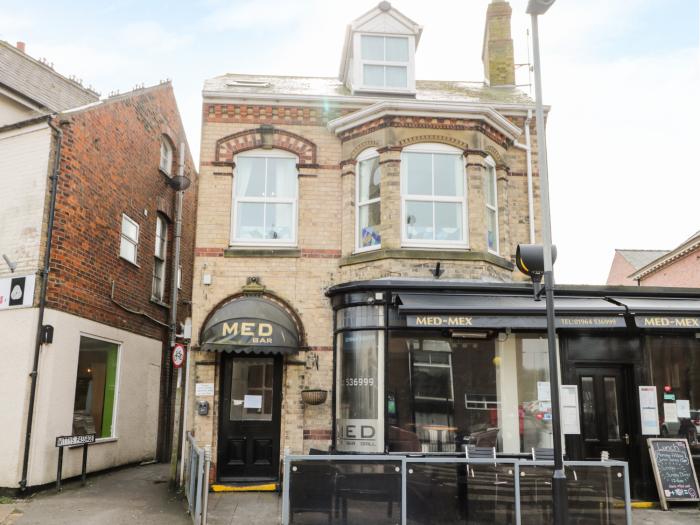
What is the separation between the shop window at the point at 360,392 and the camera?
10539 millimetres

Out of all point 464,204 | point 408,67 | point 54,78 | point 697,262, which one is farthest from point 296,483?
point 697,262

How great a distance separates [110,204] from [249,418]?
5720mm

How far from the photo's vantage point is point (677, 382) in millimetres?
11156

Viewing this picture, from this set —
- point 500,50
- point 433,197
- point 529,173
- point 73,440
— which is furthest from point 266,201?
point 500,50

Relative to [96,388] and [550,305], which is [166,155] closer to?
[96,388]

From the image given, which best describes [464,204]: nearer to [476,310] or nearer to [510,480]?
[476,310]

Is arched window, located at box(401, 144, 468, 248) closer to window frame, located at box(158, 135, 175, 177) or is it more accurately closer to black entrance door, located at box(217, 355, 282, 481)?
black entrance door, located at box(217, 355, 282, 481)

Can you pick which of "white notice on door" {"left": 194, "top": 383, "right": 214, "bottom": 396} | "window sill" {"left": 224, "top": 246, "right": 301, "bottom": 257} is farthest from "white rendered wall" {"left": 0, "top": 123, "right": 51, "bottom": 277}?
"white notice on door" {"left": 194, "top": 383, "right": 214, "bottom": 396}

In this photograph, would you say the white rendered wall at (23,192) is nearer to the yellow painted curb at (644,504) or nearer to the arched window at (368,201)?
the arched window at (368,201)

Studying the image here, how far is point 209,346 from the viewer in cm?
1055

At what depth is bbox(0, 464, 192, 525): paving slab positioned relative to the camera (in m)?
9.00

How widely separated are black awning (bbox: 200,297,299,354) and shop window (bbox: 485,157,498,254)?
412cm

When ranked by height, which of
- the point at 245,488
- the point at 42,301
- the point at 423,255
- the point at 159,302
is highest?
the point at 423,255

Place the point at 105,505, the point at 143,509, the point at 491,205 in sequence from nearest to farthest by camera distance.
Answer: the point at 143,509
the point at 105,505
the point at 491,205
